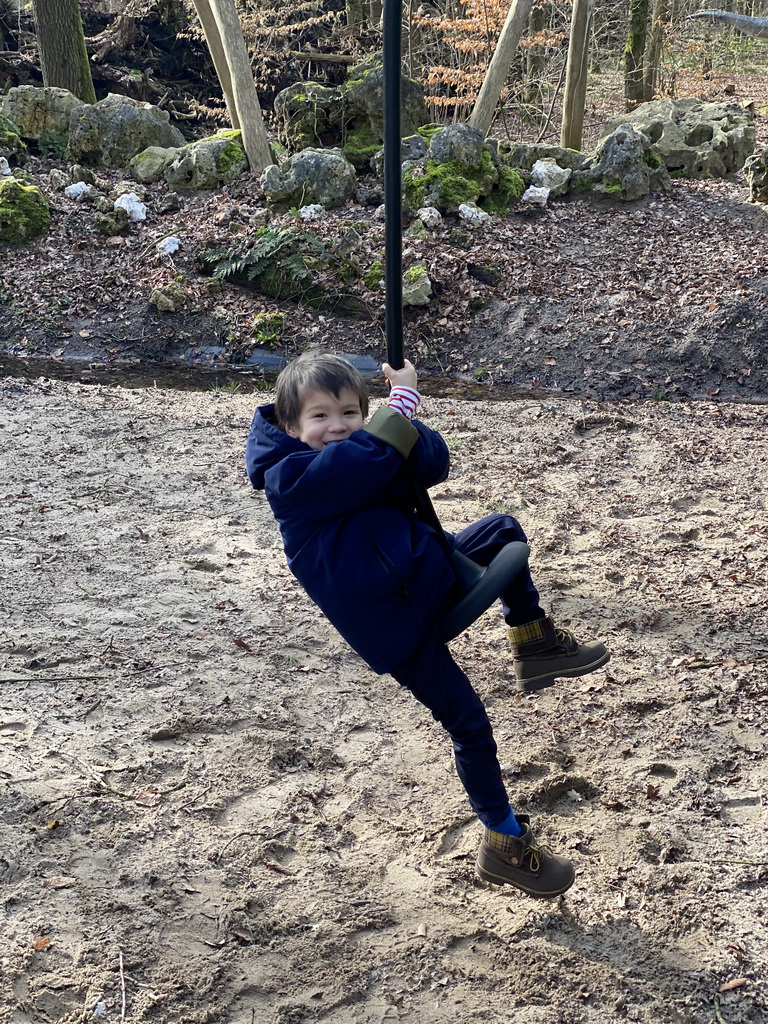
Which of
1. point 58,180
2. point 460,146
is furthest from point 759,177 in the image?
point 58,180

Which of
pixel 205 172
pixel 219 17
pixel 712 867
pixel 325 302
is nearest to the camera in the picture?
pixel 712 867

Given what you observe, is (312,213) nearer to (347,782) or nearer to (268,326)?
(268,326)

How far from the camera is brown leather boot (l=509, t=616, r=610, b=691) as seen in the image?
309 centimetres

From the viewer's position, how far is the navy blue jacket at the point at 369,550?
8.23ft

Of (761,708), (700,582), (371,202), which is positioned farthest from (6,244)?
(761,708)

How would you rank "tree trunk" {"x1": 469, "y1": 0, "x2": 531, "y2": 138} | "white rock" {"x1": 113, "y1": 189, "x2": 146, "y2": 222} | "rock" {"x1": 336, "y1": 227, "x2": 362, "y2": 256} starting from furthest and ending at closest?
"tree trunk" {"x1": 469, "y1": 0, "x2": 531, "y2": 138}
"white rock" {"x1": 113, "y1": 189, "x2": 146, "y2": 222}
"rock" {"x1": 336, "y1": 227, "x2": 362, "y2": 256}

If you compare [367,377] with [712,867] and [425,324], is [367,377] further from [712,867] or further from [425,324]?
[712,867]

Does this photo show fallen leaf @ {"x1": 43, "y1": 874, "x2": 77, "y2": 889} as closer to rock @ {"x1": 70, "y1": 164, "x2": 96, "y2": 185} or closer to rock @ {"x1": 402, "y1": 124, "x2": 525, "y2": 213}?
rock @ {"x1": 402, "y1": 124, "x2": 525, "y2": 213}

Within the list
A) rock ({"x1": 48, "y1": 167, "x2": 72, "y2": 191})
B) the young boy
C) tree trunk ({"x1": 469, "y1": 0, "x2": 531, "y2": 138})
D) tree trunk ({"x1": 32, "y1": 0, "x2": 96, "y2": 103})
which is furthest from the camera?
tree trunk ({"x1": 32, "y1": 0, "x2": 96, "y2": 103})

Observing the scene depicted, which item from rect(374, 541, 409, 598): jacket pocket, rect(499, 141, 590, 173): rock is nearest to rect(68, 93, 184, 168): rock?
rect(499, 141, 590, 173): rock

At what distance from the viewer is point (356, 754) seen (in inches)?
145

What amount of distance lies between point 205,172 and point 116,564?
865cm

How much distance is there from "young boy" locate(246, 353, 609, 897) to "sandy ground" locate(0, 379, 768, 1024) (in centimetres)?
38

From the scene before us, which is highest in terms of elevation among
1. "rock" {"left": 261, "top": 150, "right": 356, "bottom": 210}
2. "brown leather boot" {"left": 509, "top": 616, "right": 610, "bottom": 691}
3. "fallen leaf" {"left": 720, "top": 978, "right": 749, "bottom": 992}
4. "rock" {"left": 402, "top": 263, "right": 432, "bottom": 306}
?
"brown leather boot" {"left": 509, "top": 616, "right": 610, "bottom": 691}
